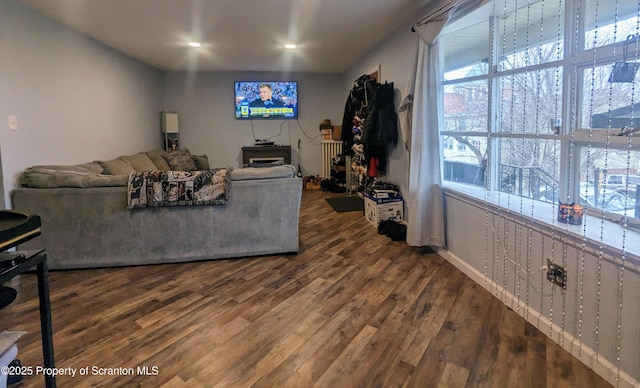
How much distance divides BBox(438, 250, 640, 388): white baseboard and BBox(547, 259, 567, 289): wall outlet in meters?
0.23

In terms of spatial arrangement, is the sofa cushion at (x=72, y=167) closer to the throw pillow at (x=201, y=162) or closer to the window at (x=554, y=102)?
the throw pillow at (x=201, y=162)

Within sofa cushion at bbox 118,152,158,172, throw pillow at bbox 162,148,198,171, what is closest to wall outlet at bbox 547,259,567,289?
sofa cushion at bbox 118,152,158,172

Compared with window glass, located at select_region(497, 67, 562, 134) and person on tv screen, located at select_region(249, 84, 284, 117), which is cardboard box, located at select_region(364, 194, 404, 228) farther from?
person on tv screen, located at select_region(249, 84, 284, 117)

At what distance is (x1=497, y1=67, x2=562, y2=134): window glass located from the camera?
6.86ft

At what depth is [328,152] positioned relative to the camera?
7.05 m

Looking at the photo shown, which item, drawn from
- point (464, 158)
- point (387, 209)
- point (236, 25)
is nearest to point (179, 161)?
point (236, 25)

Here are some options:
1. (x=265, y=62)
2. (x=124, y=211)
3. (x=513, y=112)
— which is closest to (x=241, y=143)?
(x=265, y=62)

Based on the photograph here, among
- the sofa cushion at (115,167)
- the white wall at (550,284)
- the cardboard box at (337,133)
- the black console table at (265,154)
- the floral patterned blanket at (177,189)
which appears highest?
the cardboard box at (337,133)

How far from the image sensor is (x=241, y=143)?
23.0 feet

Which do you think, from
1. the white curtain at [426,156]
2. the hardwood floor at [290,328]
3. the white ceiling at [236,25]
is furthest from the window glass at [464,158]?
the white ceiling at [236,25]

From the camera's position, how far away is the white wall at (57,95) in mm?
2912

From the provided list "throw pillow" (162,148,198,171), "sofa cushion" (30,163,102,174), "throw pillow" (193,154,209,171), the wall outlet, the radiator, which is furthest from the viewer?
the radiator

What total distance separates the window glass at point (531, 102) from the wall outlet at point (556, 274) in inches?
29.2

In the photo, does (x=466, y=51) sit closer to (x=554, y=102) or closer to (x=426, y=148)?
(x=426, y=148)
